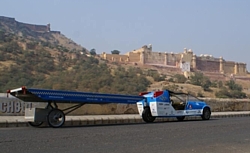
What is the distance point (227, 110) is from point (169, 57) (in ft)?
362

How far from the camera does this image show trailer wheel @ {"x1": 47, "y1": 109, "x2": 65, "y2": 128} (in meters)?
13.5

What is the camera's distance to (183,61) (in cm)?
13350

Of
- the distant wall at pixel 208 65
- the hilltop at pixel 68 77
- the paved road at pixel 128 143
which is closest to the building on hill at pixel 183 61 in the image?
the distant wall at pixel 208 65

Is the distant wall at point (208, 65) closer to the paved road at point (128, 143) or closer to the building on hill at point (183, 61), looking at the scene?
the building on hill at point (183, 61)

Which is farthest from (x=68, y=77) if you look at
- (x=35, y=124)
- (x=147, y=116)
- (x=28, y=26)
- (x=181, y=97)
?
(x=28, y=26)

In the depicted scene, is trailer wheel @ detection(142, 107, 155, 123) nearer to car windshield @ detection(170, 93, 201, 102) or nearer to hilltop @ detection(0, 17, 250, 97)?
car windshield @ detection(170, 93, 201, 102)

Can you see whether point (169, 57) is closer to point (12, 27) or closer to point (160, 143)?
point (12, 27)

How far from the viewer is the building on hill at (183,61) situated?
12800 cm

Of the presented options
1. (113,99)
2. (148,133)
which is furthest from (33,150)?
(113,99)

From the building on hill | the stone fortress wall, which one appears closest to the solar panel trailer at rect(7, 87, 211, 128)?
the building on hill

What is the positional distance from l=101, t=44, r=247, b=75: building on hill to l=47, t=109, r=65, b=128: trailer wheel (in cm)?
10224

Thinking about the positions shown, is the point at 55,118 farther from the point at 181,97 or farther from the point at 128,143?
the point at 181,97

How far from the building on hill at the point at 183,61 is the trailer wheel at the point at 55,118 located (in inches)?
4025

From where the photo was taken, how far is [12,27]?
16350 centimetres
